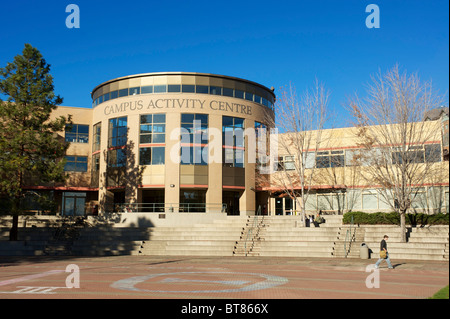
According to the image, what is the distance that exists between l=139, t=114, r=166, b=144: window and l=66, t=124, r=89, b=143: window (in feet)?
27.2

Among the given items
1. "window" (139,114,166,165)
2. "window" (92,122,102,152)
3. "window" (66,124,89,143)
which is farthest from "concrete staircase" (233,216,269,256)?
"window" (66,124,89,143)

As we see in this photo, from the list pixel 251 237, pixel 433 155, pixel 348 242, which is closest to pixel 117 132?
pixel 251 237

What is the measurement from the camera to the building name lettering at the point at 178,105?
36188 millimetres

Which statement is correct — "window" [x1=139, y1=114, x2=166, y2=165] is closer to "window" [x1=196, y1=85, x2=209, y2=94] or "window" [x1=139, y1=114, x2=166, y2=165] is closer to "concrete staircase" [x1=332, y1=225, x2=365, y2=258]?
"window" [x1=196, y1=85, x2=209, y2=94]

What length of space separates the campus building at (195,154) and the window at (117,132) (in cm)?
9

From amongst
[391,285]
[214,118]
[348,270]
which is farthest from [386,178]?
[214,118]

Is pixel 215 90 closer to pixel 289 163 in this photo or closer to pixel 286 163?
pixel 286 163

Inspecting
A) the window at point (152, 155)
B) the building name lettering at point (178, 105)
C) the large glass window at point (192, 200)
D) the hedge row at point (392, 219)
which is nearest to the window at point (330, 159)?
the hedge row at point (392, 219)

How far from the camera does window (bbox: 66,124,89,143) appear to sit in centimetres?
4141

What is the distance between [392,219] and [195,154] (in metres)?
16.6

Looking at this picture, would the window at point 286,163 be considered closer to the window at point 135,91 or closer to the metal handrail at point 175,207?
the metal handrail at point 175,207

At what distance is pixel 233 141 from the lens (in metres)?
37.2
